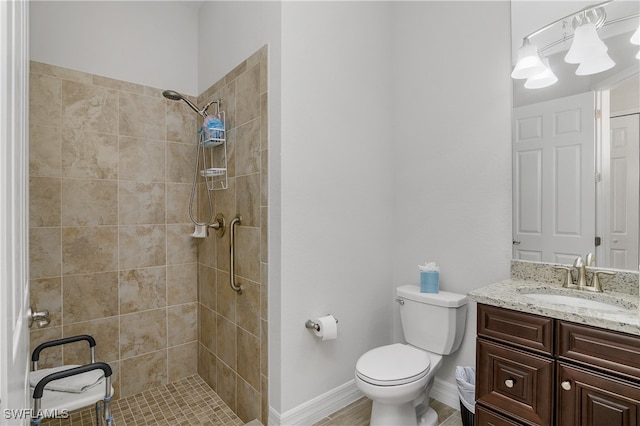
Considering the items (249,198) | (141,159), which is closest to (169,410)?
(249,198)

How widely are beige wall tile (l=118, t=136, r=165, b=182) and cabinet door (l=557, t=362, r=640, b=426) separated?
8.79ft

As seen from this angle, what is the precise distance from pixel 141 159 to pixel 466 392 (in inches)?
104

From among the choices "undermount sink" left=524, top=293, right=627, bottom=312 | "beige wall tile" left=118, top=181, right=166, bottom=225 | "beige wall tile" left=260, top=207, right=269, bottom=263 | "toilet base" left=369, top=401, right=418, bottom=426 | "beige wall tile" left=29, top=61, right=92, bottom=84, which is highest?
"beige wall tile" left=29, top=61, right=92, bottom=84

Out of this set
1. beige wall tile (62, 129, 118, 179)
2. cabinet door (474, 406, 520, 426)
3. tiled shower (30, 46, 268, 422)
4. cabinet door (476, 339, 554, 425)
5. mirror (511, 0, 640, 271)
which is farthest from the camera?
beige wall tile (62, 129, 118, 179)

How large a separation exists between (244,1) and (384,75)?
1.07m

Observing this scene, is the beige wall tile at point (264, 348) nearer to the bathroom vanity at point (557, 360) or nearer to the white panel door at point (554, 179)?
the bathroom vanity at point (557, 360)

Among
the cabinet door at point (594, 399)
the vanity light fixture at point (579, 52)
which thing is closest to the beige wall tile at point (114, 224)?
the cabinet door at point (594, 399)

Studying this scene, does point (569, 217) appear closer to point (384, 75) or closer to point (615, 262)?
point (615, 262)

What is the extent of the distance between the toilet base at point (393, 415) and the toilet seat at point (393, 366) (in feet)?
0.65

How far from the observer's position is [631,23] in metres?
1.52

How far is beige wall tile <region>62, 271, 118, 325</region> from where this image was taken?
220 cm

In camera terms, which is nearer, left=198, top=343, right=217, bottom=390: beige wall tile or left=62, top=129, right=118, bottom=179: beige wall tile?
left=62, top=129, right=118, bottom=179: beige wall tile

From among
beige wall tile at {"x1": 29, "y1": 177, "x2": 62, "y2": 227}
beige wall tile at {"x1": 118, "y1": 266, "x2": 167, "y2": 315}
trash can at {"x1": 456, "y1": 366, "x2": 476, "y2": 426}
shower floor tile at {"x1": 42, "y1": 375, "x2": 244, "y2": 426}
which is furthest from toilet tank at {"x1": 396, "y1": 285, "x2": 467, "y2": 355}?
beige wall tile at {"x1": 29, "y1": 177, "x2": 62, "y2": 227}

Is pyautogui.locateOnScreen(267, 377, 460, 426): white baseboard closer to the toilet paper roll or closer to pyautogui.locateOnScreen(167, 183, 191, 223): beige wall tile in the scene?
the toilet paper roll
